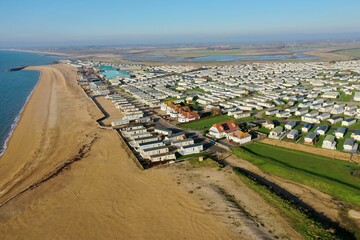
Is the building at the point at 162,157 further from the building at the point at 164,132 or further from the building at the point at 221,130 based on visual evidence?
the building at the point at 221,130

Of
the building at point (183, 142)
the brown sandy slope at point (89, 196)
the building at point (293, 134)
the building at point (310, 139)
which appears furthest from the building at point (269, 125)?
the brown sandy slope at point (89, 196)

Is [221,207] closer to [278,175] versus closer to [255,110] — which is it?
[278,175]

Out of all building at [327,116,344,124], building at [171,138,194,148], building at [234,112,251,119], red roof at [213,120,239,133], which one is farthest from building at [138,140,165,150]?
building at [327,116,344,124]

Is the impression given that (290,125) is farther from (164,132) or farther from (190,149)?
(164,132)

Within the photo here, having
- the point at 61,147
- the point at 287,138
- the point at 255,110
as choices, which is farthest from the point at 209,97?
the point at 61,147

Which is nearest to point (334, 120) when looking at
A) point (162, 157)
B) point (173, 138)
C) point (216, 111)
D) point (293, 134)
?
point (293, 134)

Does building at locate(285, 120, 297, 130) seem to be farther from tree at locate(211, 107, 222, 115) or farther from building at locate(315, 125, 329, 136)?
tree at locate(211, 107, 222, 115)
